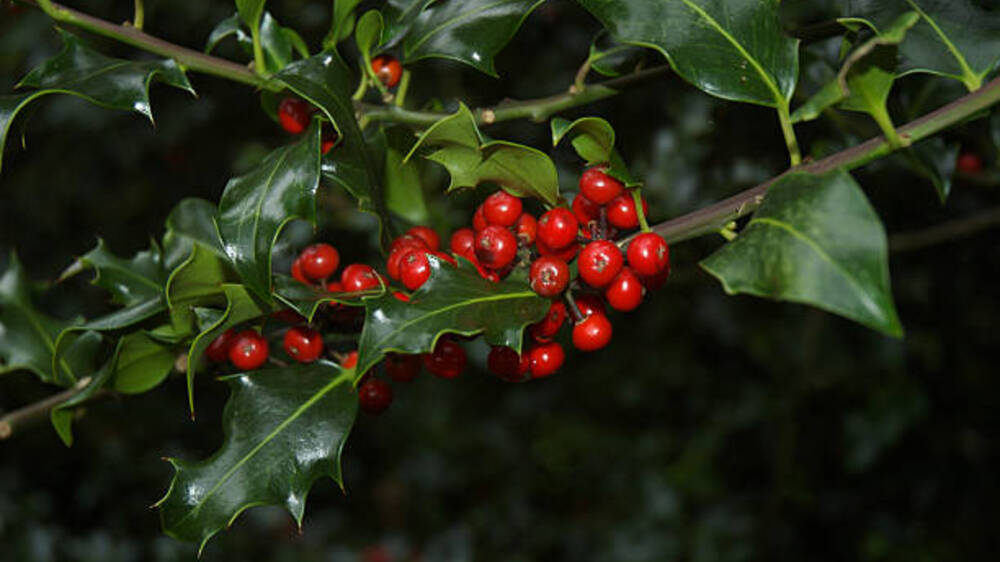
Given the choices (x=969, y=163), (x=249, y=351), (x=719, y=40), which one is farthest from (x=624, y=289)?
(x=969, y=163)

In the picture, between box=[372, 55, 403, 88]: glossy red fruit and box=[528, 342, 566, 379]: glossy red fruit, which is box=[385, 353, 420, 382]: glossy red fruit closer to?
box=[528, 342, 566, 379]: glossy red fruit

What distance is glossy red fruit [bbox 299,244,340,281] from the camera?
1.24 m

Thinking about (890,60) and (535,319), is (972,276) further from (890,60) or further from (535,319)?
(535,319)

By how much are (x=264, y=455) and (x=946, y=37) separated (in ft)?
3.17

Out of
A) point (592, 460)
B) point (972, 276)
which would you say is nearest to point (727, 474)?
point (592, 460)

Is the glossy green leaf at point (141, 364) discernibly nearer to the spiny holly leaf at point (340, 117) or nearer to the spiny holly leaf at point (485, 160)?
the spiny holly leaf at point (340, 117)

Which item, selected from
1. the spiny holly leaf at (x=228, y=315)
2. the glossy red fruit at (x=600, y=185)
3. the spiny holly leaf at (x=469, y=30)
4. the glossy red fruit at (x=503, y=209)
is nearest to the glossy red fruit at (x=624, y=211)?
the glossy red fruit at (x=600, y=185)

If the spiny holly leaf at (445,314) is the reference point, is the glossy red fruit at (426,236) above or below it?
below

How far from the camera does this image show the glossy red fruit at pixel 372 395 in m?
1.22

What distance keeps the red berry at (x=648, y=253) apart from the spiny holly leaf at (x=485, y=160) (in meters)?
0.13

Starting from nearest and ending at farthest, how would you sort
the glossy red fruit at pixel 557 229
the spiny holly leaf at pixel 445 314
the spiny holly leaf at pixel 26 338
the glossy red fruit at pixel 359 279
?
the spiny holly leaf at pixel 445 314, the glossy red fruit at pixel 557 229, the glossy red fruit at pixel 359 279, the spiny holly leaf at pixel 26 338

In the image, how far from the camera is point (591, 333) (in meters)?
1.09

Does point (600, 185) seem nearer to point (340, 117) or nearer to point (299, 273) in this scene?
point (340, 117)

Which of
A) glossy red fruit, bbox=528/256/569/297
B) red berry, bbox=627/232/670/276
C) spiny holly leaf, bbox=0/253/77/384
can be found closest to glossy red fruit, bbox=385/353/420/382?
glossy red fruit, bbox=528/256/569/297
